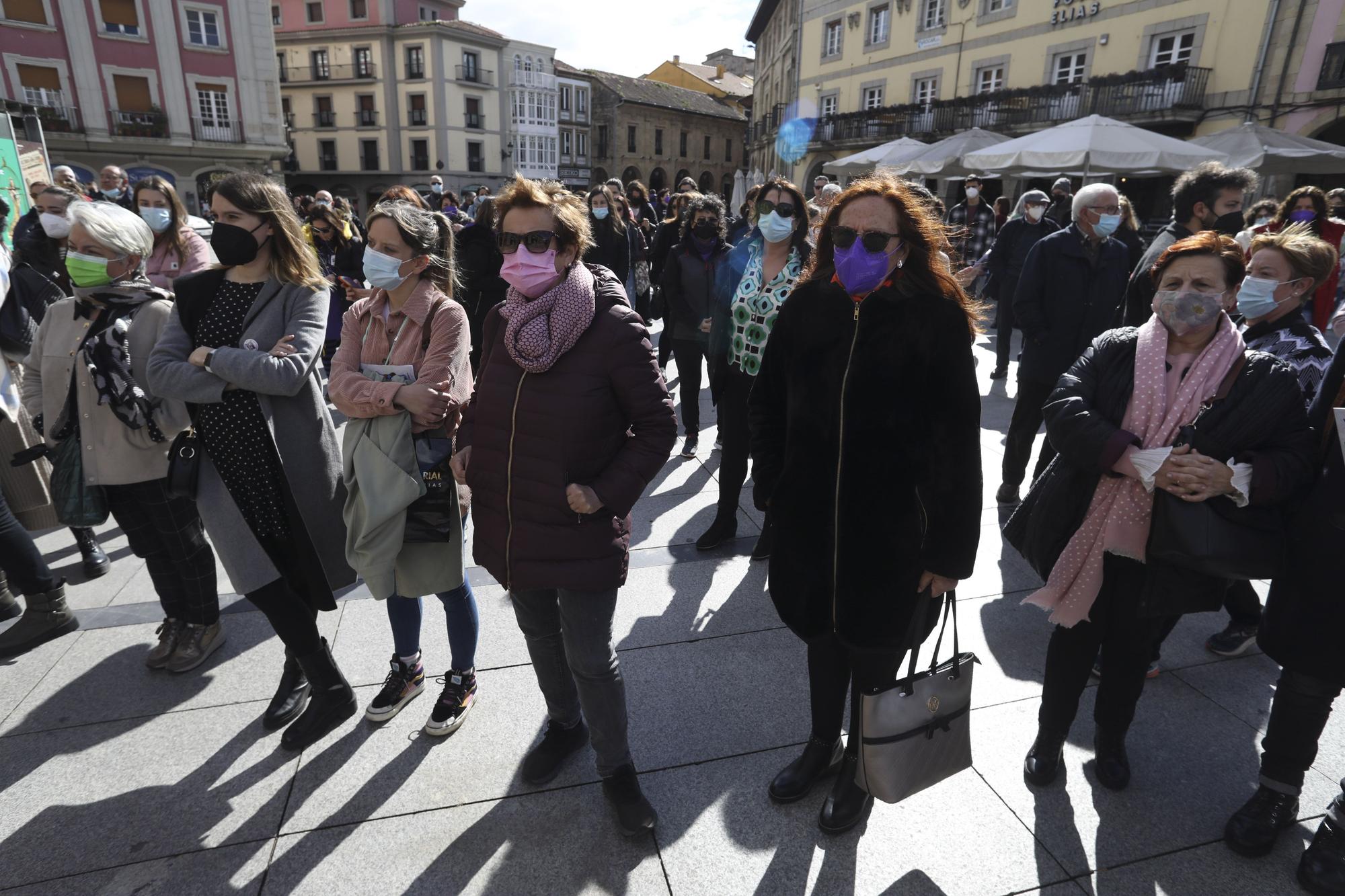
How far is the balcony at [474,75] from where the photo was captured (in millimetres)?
42791

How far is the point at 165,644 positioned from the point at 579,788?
210cm

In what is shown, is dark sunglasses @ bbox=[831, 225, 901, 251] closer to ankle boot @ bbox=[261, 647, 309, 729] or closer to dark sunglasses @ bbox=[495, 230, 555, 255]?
dark sunglasses @ bbox=[495, 230, 555, 255]

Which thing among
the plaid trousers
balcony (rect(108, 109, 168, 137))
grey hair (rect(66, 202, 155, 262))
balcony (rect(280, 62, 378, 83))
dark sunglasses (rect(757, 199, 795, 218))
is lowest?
the plaid trousers

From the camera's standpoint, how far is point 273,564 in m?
2.73

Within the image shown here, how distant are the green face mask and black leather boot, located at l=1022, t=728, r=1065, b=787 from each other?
3861mm

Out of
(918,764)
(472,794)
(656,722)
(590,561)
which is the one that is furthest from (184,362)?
(918,764)

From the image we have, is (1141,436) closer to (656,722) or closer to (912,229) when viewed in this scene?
(912,229)

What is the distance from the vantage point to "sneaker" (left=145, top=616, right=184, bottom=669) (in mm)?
3221

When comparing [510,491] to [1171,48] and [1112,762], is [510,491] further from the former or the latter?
[1171,48]

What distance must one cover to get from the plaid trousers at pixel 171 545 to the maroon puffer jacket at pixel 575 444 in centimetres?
176

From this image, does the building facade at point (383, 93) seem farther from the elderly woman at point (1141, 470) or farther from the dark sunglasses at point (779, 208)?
the elderly woman at point (1141, 470)

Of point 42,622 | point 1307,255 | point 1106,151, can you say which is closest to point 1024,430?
point 1307,255

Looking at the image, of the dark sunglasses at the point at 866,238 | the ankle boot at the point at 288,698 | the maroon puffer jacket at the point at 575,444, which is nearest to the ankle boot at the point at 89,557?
the ankle boot at the point at 288,698

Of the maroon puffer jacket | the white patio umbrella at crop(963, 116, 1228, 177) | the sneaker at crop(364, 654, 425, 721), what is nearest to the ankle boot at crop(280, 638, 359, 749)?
the sneaker at crop(364, 654, 425, 721)
